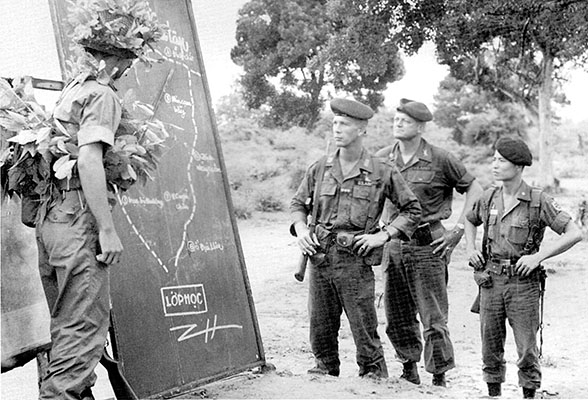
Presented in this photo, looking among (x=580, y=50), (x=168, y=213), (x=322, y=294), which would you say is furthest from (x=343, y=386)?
(x=580, y=50)

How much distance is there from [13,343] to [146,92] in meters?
1.85

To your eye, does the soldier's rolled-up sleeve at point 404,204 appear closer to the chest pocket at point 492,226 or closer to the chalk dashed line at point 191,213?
the chest pocket at point 492,226

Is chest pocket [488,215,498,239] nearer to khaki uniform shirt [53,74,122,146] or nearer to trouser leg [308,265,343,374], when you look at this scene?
trouser leg [308,265,343,374]

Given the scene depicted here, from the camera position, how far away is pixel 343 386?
4.89 metres

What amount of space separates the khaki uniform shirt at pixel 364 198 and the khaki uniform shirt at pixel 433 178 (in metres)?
0.43

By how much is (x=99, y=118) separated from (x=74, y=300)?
87 centimetres

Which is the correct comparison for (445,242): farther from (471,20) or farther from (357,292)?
(471,20)

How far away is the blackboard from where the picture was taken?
14.9ft

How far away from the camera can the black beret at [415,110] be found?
569 cm

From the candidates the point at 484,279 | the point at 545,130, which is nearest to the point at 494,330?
the point at 484,279

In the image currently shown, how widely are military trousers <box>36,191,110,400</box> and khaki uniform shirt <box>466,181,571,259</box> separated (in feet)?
8.68

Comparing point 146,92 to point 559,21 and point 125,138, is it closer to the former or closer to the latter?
point 125,138

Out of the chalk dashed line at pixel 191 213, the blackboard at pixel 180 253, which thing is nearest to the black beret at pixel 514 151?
the blackboard at pixel 180 253

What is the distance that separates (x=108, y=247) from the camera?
3.61 metres
